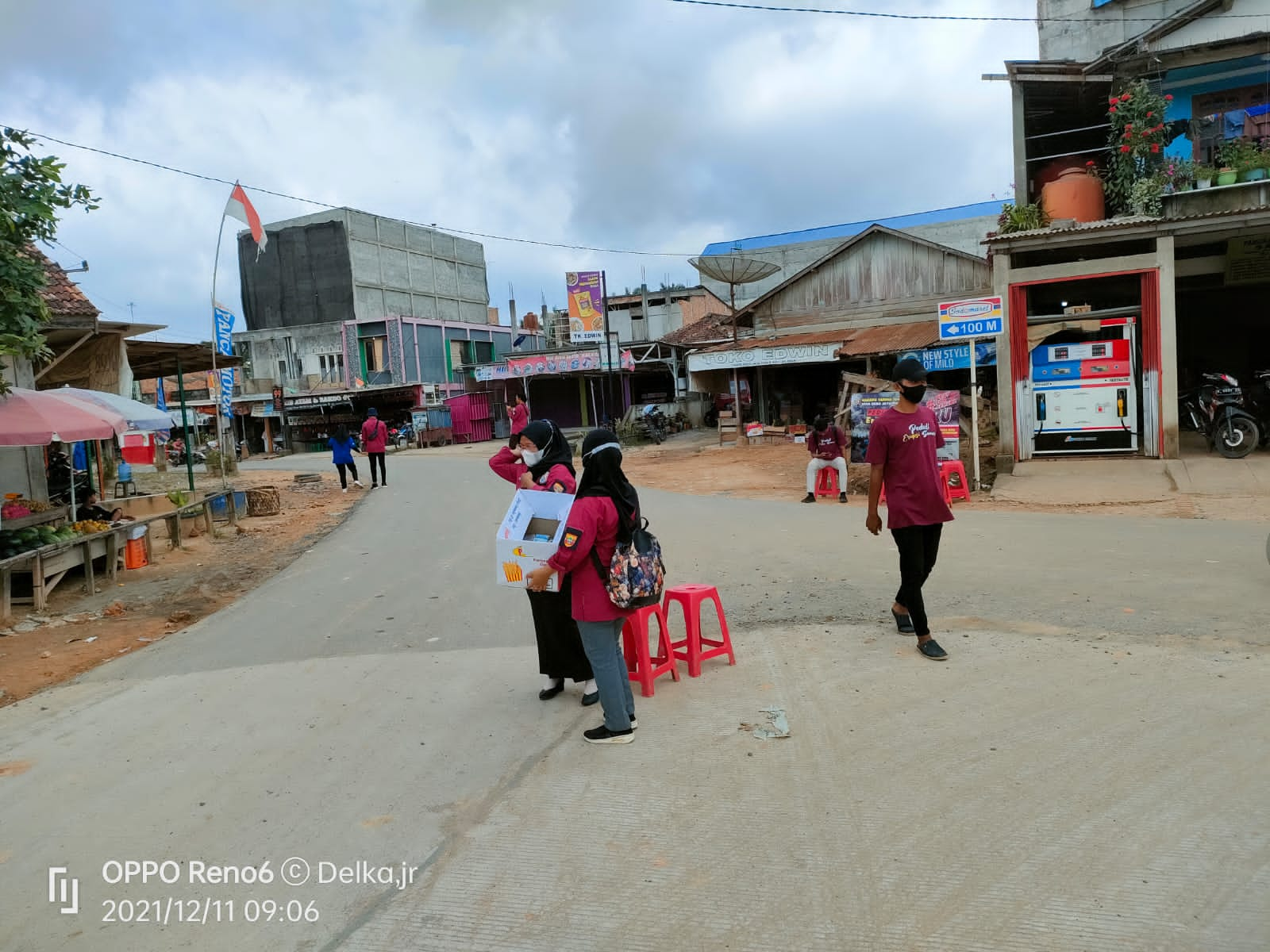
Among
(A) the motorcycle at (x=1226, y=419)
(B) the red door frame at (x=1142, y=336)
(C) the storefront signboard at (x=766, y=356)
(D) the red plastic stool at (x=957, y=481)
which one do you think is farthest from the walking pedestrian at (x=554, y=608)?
(C) the storefront signboard at (x=766, y=356)

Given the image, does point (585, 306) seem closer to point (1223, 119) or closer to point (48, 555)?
point (1223, 119)

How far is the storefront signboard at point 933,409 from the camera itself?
41.6 feet

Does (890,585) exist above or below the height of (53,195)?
below

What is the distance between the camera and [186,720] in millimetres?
4812

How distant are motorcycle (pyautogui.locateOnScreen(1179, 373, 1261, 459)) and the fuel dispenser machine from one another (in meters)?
0.99

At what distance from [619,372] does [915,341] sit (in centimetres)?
1654

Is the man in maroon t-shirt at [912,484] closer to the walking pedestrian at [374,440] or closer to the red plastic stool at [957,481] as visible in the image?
the red plastic stool at [957,481]

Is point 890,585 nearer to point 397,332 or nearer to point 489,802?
point 489,802

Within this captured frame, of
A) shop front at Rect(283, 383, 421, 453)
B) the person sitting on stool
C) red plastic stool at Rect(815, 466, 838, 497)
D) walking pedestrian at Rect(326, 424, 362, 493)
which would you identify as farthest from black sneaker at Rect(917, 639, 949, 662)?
shop front at Rect(283, 383, 421, 453)

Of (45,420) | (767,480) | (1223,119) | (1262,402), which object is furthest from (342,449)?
(1223,119)

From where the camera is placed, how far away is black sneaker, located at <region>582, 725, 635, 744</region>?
4.17 metres

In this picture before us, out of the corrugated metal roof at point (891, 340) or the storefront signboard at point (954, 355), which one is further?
the corrugated metal roof at point (891, 340)

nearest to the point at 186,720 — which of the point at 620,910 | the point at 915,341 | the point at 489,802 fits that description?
the point at 489,802

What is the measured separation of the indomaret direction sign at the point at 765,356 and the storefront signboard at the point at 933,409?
8.63 m
